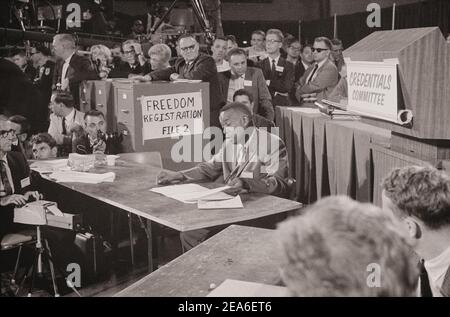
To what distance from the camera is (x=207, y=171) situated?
3.80m

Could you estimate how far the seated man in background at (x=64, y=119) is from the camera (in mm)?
5301

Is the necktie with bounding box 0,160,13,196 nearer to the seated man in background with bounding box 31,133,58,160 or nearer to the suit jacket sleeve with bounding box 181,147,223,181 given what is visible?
the seated man in background with bounding box 31,133,58,160

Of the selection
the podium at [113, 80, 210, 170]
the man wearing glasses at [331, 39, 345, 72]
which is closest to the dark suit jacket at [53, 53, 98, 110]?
the podium at [113, 80, 210, 170]


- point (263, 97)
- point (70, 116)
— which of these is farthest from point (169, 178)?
point (263, 97)

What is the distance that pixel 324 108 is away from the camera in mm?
5117

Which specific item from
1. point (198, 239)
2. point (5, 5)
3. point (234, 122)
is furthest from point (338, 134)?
point (5, 5)

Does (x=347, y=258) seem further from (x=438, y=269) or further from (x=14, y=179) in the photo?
(x=14, y=179)

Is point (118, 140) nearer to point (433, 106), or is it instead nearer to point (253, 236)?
point (253, 236)

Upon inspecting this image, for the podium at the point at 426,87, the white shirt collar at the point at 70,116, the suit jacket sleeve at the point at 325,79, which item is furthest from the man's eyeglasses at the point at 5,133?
the suit jacket sleeve at the point at 325,79

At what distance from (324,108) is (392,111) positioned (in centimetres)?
272

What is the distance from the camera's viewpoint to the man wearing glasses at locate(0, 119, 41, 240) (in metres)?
3.72

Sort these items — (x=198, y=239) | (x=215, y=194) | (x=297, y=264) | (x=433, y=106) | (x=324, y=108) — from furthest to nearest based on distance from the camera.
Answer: (x=324, y=108) → (x=198, y=239) → (x=215, y=194) → (x=433, y=106) → (x=297, y=264)

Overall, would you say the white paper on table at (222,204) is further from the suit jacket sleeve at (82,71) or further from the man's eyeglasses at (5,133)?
the suit jacket sleeve at (82,71)

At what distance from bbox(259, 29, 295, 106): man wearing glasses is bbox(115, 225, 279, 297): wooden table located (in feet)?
15.5
